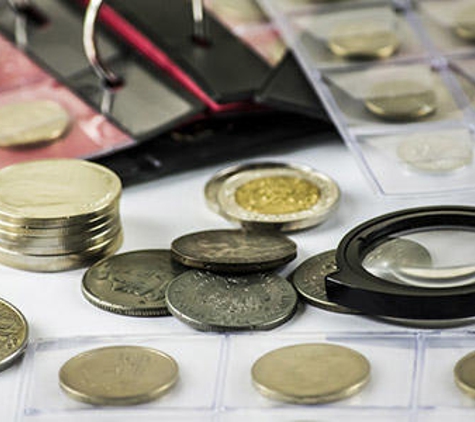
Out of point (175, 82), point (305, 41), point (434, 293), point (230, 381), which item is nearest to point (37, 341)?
point (230, 381)

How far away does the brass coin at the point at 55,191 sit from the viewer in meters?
1.27

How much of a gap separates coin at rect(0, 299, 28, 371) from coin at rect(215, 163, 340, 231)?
0.23 m

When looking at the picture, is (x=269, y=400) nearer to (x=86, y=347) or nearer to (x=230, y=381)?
(x=230, y=381)

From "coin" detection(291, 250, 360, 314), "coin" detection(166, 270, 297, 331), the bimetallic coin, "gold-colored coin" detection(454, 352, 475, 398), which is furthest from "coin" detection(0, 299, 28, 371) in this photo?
the bimetallic coin

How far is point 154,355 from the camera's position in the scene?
1.13 metres

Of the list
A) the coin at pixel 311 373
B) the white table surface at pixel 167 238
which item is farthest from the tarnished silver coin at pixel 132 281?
the coin at pixel 311 373

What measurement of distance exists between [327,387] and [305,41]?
1.95ft

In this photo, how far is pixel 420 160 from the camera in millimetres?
1415

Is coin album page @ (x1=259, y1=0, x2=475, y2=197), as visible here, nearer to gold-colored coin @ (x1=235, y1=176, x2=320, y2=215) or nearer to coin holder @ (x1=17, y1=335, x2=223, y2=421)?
gold-colored coin @ (x1=235, y1=176, x2=320, y2=215)

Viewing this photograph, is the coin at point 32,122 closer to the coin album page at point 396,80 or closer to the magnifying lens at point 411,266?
the coin album page at point 396,80

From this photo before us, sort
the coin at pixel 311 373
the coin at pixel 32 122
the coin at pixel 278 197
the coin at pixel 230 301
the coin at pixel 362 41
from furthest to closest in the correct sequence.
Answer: the coin at pixel 362 41, the coin at pixel 32 122, the coin at pixel 278 197, the coin at pixel 230 301, the coin at pixel 311 373

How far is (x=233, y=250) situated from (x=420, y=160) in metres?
0.24

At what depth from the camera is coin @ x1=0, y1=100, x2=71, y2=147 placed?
56.6 inches

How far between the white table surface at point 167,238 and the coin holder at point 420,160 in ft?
0.05
